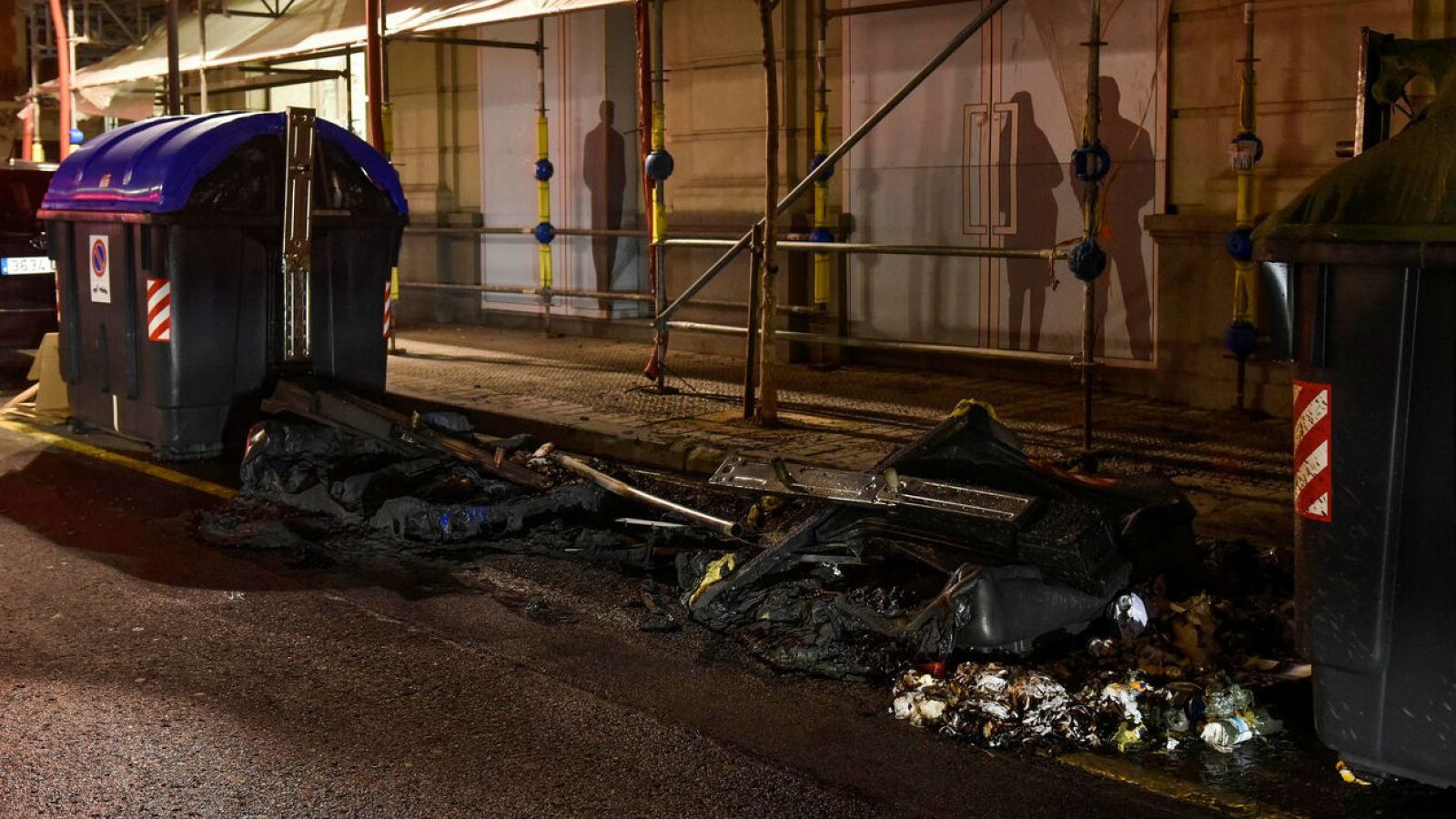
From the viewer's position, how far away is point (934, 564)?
5758 mm

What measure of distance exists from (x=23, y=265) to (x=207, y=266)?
4881 mm

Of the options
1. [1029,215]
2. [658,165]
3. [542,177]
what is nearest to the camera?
[658,165]

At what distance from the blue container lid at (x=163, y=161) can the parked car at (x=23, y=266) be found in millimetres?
3274

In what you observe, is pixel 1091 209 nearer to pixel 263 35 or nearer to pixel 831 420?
pixel 831 420

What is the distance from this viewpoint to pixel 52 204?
9867mm

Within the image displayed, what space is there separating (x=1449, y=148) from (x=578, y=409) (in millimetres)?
6914

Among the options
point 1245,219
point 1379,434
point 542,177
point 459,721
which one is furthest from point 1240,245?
point 542,177

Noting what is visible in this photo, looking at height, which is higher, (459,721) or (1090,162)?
(1090,162)

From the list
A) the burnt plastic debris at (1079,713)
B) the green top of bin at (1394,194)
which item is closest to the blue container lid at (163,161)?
the burnt plastic debris at (1079,713)

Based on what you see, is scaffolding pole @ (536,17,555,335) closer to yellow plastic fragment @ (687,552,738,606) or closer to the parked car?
the parked car

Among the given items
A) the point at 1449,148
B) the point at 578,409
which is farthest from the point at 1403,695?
the point at 578,409

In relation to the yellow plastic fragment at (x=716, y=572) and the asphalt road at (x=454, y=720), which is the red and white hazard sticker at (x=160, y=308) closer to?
the asphalt road at (x=454, y=720)

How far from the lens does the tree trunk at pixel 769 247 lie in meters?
9.16

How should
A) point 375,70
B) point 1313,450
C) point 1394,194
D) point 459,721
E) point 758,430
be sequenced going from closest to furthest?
point 1394,194, point 1313,450, point 459,721, point 758,430, point 375,70
